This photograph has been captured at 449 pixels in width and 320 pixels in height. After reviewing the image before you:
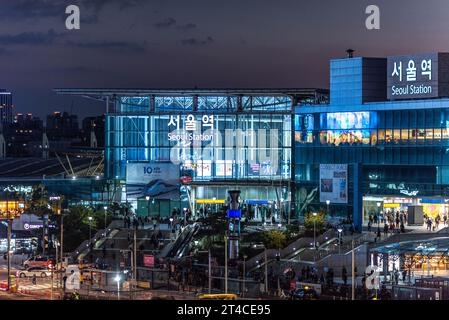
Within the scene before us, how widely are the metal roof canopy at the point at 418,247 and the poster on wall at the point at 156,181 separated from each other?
31.2 metres

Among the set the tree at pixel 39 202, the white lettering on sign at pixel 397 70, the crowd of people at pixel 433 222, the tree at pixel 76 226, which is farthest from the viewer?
the tree at pixel 39 202

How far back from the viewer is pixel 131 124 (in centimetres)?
8994

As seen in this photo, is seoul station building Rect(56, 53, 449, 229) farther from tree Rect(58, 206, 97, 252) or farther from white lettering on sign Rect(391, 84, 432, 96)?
tree Rect(58, 206, 97, 252)

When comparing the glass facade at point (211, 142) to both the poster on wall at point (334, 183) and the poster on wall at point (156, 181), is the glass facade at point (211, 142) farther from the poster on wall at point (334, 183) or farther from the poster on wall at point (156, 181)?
the poster on wall at point (334, 183)

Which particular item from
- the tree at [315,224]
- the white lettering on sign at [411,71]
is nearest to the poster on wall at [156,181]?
the tree at [315,224]

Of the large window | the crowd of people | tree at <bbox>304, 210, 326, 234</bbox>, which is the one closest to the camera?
tree at <bbox>304, 210, 326, 234</bbox>

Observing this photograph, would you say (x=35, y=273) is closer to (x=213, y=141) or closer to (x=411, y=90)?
(x=411, y=90)

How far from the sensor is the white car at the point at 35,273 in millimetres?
58812

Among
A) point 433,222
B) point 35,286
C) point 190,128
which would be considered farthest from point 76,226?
point 433,222

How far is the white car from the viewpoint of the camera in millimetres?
58812

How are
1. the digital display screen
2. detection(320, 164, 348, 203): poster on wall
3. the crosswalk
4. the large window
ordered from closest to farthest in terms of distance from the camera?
the crosswalk
the digital display screen
detection(320, 164, 348, 203): poster on wall
the large window

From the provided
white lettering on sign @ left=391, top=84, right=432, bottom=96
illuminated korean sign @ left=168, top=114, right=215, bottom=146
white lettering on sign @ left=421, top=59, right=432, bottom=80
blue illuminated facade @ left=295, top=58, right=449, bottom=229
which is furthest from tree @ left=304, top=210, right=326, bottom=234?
illuminated korean sign @ left=168, top=114, right=215, bottom=146

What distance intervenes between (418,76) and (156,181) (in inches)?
843

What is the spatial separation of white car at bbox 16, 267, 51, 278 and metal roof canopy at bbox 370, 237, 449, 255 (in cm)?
1740
